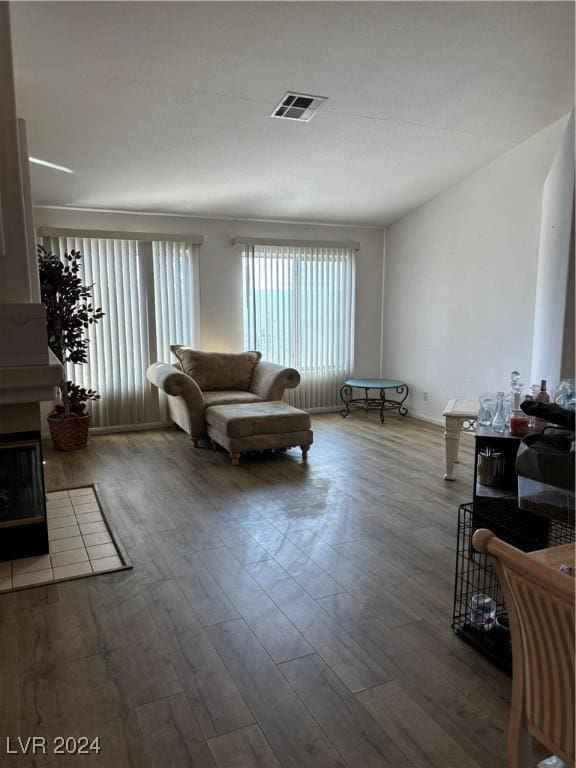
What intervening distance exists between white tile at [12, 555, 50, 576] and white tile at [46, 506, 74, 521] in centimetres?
54

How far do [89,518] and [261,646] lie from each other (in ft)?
5.70

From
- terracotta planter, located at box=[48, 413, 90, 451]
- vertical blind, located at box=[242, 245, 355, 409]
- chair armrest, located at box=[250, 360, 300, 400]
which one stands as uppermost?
vertical blind, located at box=[242, 245, 355, 409]

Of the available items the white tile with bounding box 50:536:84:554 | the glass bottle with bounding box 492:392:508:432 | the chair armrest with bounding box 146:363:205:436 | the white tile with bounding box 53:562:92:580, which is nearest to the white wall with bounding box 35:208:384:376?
the chair armrest with bounding box 146:363:205:436

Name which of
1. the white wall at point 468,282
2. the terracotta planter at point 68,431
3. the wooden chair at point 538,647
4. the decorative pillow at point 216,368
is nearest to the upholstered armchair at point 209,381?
the decorative pillow at point 216,368

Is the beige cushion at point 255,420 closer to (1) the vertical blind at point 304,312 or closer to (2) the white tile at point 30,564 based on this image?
(1) the vertical blind at point 304,312

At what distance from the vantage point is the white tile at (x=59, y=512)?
11.0ft

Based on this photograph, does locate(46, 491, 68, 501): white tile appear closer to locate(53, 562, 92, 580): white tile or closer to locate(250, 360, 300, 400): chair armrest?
locate(53, 562, 92, 580): white tile

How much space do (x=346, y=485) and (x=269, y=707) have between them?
230 centimetres

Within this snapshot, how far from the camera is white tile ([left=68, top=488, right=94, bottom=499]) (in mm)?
3755

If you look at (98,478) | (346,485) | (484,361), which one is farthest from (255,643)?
(484,361)

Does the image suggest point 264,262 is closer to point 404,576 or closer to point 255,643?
point 404,576

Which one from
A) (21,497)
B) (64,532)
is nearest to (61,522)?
(64,532)

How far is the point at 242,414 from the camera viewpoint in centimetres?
451

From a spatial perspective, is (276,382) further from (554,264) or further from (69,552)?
(69,552)
